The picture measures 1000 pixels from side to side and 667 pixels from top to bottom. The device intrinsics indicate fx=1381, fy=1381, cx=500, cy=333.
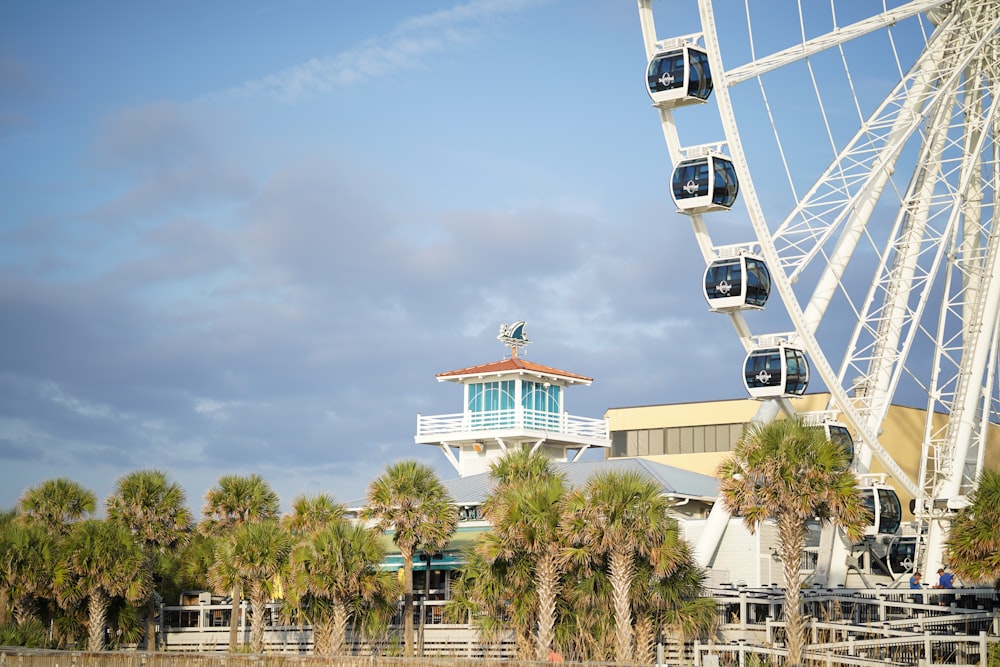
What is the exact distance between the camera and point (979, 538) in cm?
3200

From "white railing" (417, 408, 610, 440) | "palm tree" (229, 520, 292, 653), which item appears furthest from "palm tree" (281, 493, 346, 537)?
"white railing" (417, 408, 610, 440)

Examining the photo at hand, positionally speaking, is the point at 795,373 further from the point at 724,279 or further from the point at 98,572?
the point at 98,572

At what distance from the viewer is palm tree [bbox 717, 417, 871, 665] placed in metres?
33.5

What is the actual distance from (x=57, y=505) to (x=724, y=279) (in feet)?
81.1

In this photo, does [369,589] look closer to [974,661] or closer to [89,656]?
[89,656]

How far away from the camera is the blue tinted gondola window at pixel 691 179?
43.8 m

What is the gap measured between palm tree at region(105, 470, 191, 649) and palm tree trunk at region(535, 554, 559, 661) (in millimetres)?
16684

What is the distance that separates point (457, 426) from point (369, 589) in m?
20.7

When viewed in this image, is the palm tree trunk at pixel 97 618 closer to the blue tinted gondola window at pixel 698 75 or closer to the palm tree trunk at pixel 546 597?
the palm tree trunk at pixel 546 597

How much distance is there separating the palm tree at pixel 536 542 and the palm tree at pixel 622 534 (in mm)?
671

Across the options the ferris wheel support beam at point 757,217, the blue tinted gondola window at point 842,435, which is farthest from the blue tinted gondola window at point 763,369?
the blue tinted gondola window at point 842,435

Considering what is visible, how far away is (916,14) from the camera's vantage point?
44.4 m

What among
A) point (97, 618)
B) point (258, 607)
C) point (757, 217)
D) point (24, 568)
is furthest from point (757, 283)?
point (24, 568)

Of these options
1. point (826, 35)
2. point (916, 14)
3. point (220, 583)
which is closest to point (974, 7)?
point (916, 14)
